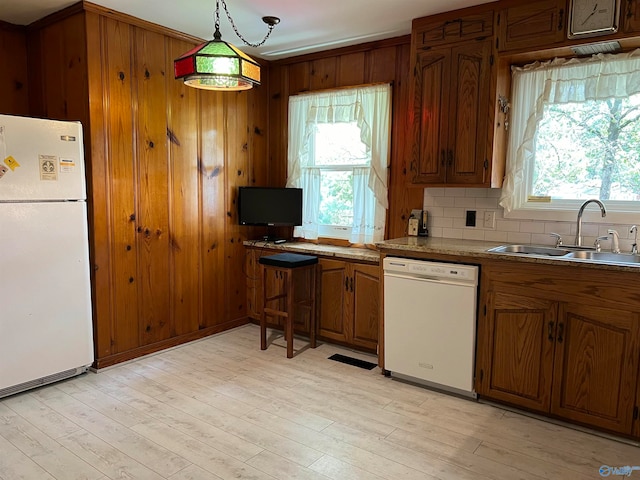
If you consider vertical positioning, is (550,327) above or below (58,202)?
below

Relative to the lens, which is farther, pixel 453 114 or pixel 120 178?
pixel 120 178

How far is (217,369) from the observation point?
3338mm

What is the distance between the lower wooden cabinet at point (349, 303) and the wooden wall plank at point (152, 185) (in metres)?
1.33


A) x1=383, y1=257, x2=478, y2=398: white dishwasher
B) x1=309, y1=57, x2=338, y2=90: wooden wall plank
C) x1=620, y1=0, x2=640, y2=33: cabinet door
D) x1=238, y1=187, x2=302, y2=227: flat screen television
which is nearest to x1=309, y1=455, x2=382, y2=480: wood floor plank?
x1=383, y1=257, x2=478, y2=398: white dishwasher

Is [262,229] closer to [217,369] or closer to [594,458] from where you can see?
[217,369]

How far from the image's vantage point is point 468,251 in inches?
108

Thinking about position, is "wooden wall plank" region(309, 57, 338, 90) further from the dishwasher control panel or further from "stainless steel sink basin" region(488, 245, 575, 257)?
"stainless steel sink basin" region(488, 245, 575, 257)

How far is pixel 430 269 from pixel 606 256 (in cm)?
107

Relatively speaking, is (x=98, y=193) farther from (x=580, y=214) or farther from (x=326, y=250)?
(x=580, y=214)

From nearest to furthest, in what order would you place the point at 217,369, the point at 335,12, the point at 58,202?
the point at 58,202, the point at 335,12, the point at 217,369

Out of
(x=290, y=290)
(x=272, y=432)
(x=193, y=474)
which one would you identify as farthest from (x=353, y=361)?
(x=193, y=474)

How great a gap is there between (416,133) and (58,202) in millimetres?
2513

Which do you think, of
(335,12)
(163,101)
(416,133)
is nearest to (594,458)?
(416,133)

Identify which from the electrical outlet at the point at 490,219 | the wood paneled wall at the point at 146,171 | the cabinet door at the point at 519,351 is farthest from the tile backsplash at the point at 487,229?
the wood paneled wall at the point at 146,171
